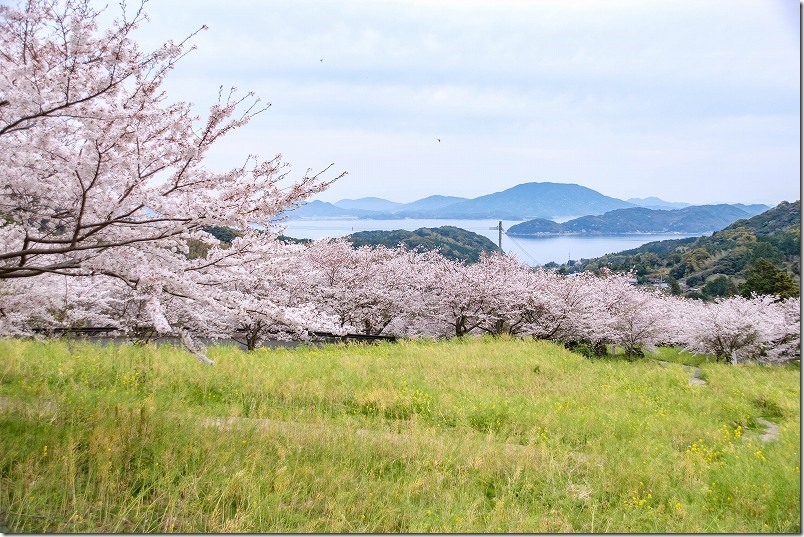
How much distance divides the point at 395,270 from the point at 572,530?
64.3ft

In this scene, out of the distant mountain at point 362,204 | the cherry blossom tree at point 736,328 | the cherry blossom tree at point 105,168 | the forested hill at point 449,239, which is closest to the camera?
the cherry blossom tree at point 105,168

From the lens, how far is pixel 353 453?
207 inches

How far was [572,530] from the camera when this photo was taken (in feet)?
13.6

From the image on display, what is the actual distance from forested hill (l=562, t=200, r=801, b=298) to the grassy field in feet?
27.5

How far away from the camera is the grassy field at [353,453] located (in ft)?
12.8

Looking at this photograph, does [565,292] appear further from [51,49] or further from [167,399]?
[51,49]

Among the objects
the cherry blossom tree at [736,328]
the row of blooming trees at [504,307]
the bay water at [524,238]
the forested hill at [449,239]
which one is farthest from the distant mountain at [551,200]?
the cherry blossom tree at [736,328]

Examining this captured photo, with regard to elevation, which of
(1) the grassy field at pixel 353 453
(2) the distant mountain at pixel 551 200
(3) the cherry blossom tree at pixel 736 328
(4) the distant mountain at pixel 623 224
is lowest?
(3) the cherry blossom tree at pixel 736 328

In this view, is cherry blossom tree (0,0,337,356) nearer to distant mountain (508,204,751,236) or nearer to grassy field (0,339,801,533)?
grassy field (0,339,801,533)

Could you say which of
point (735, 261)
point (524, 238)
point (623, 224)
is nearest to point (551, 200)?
point (623, 224)

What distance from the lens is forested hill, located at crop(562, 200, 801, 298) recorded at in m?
21.6

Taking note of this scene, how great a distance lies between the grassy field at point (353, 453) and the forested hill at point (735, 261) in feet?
27.5

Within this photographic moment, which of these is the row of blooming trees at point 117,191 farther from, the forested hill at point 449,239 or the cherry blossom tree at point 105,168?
the forested hill at point 449,239

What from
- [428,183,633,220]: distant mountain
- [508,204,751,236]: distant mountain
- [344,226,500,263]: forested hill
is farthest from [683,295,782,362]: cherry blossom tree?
[428,183,633,220]: distant mountain
